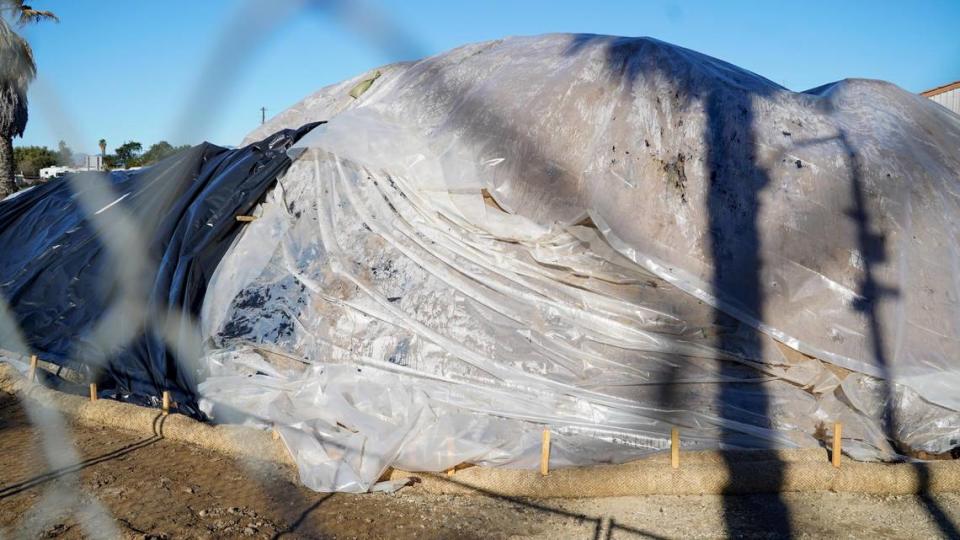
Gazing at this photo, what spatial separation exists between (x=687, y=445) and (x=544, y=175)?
244 centimetres

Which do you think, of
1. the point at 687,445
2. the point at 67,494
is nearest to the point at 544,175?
the point at 687,445

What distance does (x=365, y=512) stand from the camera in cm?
513

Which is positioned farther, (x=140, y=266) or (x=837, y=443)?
(x=140, y=266)

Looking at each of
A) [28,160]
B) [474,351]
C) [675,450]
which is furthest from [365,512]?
[28,160]

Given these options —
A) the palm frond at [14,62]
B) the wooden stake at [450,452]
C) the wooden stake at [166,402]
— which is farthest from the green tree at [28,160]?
the palm frond at [14,62]

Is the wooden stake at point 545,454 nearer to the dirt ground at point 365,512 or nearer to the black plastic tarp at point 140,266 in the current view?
the dirt ground at point 365,512

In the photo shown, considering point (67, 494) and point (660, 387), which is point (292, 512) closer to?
point (67, 494)

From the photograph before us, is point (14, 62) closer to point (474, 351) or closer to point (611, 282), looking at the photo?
point (474, 351)

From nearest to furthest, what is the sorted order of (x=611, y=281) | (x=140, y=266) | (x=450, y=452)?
(x=450, y=452) → (x=611, y=281) → (x=140, y=266)

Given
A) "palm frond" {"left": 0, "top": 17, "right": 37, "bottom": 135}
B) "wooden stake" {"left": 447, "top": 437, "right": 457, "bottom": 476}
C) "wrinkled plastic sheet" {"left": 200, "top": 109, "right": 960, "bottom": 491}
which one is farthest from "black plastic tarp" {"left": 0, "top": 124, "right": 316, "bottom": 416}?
"palm frond" {"left": 0, "top": 17, "right": 37, "bottom": 135}

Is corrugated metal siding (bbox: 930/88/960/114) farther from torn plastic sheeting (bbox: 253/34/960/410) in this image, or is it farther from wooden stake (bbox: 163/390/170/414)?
wooden stake (bbox: 163/390/170/414)

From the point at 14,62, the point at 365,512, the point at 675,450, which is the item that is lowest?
the point at 365,512

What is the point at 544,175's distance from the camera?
257 inches

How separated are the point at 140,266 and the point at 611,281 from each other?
15.1 feet
